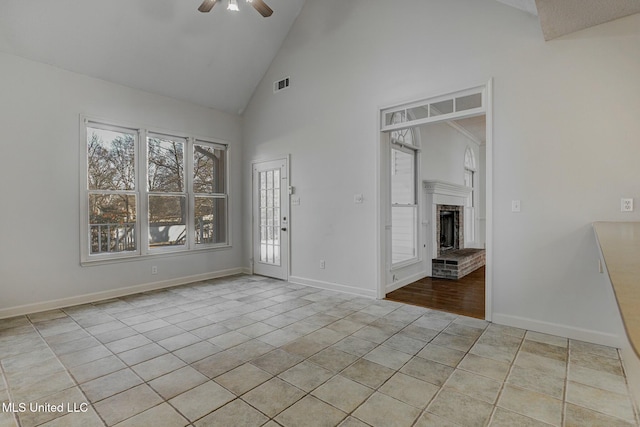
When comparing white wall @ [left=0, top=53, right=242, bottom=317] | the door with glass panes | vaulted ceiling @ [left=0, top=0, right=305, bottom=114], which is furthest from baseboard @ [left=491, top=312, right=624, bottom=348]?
vaulted ceiling @ [left=0, top=0, right=305, bottom=114]

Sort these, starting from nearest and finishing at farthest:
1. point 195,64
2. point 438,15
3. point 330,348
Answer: point 330,348
point 438,15
point 195,64

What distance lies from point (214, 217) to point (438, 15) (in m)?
4.74

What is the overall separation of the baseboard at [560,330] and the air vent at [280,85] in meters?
4.59

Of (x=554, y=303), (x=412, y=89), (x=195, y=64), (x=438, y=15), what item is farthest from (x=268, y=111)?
(x=554, y=303)

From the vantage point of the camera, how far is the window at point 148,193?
4.71 meters

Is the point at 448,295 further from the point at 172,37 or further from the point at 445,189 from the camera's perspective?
the point at 172,37

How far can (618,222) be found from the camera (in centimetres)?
289

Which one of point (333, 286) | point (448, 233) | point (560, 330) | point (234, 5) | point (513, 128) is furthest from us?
point (448, 233)

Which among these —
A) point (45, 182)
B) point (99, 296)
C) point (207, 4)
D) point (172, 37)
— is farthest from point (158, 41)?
point (99, 296)

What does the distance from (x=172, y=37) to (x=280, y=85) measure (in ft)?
5.77

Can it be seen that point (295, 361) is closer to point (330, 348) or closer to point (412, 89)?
point (330, 348)

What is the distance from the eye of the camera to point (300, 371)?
2.56 m

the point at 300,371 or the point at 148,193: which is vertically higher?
the point at 148,193

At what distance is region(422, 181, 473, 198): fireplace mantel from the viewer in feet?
20.0
